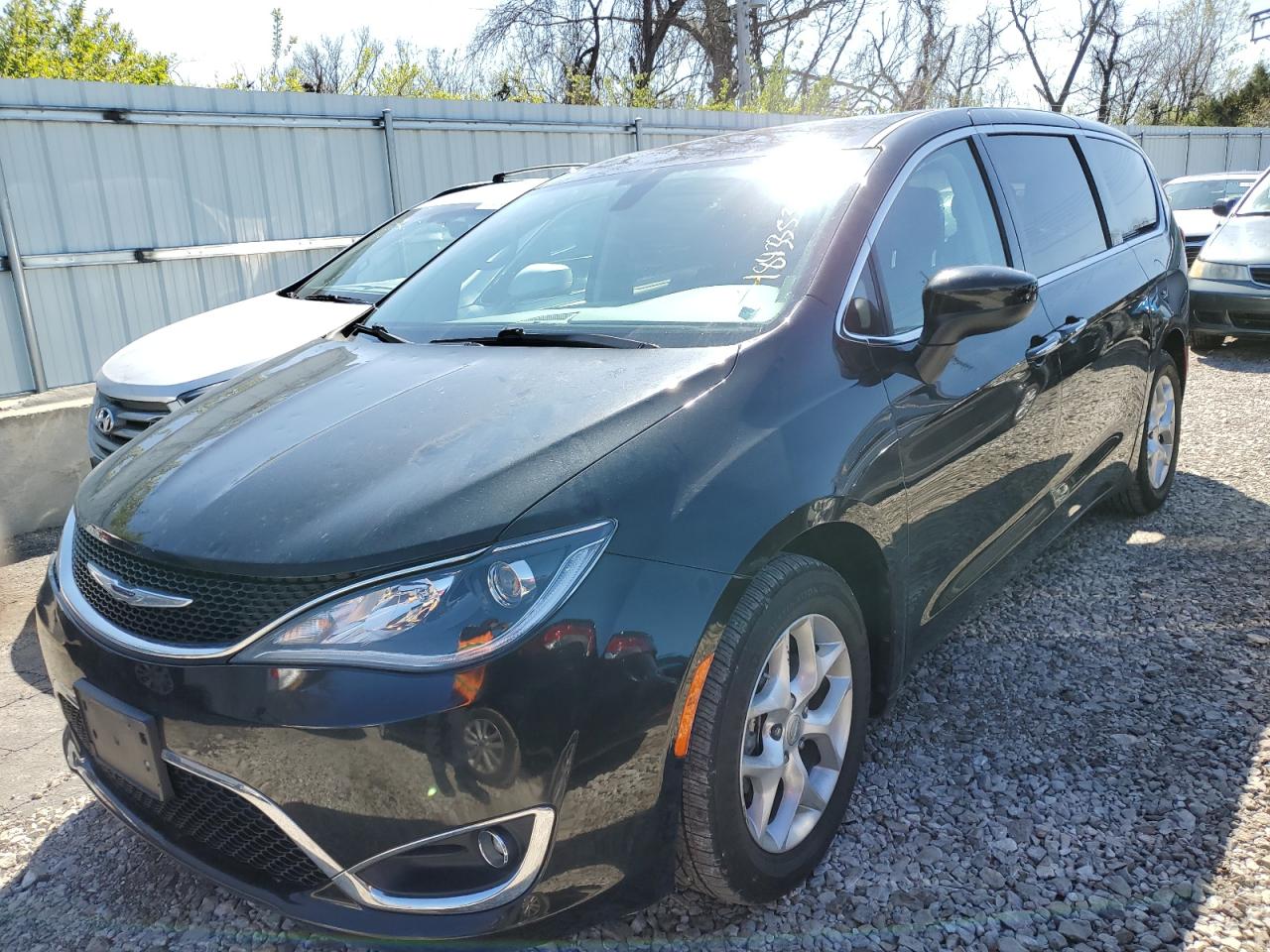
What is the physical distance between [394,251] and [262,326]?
1.20m

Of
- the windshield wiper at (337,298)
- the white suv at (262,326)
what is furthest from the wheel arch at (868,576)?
the windshield wiper at (337,298)

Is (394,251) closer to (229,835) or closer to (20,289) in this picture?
(20,289)

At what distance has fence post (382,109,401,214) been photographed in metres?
8.22

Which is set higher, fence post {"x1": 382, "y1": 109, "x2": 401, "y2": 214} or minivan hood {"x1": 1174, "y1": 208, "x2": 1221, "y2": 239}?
fence post {"x1": 382, "y1": 109, "x2": 401, "y2": 214}

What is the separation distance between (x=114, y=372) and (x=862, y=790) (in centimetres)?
390

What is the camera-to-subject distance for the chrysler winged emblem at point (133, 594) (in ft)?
6.20

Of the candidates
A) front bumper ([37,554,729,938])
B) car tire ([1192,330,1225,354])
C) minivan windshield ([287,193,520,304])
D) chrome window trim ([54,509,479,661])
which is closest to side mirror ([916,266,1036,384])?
front bumper ([37,554,729,938])

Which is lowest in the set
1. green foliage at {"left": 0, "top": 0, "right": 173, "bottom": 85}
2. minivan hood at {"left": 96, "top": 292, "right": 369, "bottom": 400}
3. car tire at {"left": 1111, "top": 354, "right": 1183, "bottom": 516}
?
car tire at {"left": 1111, "top": 354, "right": 1183, "bottom": 516}

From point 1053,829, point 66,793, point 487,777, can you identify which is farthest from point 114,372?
point 1053,829

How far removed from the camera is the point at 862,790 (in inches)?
106

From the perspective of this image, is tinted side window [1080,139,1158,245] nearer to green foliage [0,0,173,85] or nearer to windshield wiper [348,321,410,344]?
windshield wiper [348,321,410,344]

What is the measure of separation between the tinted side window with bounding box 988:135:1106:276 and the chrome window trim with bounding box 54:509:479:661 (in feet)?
7.82

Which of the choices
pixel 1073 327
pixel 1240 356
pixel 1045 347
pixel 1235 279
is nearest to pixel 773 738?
pixel 1045 347

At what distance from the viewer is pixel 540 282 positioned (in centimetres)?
307
